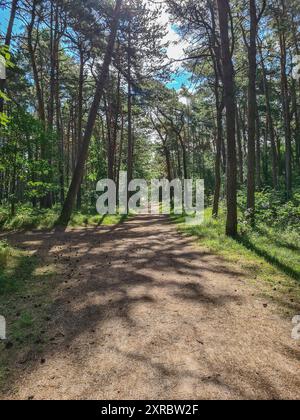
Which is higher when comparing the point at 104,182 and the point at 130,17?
the point at 130,17

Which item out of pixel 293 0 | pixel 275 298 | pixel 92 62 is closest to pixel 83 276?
pixel 275 298

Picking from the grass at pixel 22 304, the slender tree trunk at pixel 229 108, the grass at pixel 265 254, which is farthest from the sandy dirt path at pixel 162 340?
the slender tree trunk at pixel 229 108

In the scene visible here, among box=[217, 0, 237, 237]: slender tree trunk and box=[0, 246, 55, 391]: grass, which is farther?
box=[217, 0, 237, 237]: slender tree trunk

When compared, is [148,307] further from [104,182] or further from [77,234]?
[104,182]

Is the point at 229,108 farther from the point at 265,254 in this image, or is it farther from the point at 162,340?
the point at 162,340

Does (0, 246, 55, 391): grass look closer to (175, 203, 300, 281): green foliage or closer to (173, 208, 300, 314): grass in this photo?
(173, 208, 300, 314): grass

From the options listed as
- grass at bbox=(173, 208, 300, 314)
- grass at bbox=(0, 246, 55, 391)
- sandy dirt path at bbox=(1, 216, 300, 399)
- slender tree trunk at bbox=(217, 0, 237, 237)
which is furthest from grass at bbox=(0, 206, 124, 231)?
slender tree trunk at bbox=(217, 0, 237, 237)

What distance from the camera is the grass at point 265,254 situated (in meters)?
5.68

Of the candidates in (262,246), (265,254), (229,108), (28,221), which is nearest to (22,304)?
(265,254)

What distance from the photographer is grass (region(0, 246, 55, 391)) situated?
3.80 metres

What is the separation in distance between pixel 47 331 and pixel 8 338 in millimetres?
486

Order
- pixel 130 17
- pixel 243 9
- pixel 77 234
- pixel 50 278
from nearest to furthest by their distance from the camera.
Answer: pixel 50 278 → pixel 77 234 → pixel 243 9 → pixel 130 17

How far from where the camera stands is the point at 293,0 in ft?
42.9

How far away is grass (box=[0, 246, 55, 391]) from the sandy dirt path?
0.21 m
